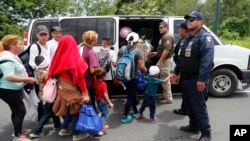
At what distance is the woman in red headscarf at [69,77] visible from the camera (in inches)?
155

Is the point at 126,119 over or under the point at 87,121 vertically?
under

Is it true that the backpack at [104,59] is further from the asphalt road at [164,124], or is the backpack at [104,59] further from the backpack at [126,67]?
the asphalt road at [164,124]

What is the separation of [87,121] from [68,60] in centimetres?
96

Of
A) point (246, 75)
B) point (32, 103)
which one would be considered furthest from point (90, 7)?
point (32, 103)

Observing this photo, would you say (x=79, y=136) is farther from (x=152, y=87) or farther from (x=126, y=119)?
(x=152, y=87)

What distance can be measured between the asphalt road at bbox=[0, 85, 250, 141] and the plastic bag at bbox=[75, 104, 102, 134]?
39 centimetres

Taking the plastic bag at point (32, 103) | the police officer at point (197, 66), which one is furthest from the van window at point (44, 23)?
the police officer at point (197, 66)

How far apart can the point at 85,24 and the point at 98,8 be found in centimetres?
3075

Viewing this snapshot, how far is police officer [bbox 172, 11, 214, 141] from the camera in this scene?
402 centimetres

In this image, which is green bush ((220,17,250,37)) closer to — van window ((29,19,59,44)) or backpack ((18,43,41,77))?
van window ((29,19,59,44))

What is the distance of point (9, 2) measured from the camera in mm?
27672

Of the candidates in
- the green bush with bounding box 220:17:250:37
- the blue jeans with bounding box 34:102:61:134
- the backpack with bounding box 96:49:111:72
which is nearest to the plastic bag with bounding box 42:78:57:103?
the blue jeans with bounding box 34:102:61:134

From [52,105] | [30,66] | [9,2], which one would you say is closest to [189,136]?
[52,105]

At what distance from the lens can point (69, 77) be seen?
4062 millimetres
